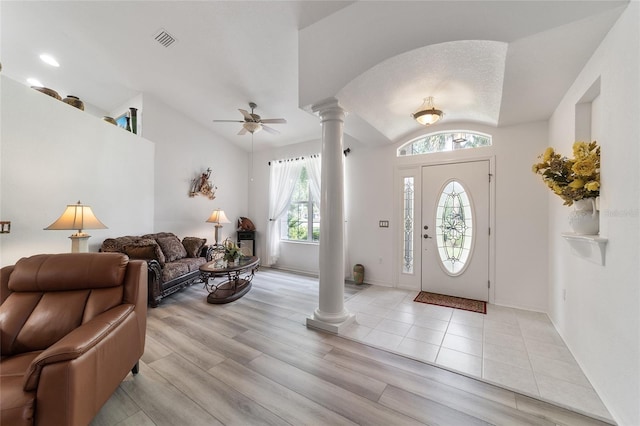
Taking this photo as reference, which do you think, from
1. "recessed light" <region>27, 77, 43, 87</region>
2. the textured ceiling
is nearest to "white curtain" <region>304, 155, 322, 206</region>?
the textured ceiling

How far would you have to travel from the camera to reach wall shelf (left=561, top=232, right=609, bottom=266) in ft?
5.62

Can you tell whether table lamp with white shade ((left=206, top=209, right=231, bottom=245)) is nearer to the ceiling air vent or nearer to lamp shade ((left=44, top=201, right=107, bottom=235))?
lamp shade ((left=44, top=201, right=107, bottom=235))

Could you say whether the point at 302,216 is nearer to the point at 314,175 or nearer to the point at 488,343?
the point at 314,175

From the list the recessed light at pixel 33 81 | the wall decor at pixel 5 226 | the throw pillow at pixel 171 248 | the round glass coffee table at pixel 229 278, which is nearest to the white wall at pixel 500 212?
the round glass coffee table at pixel 229 278

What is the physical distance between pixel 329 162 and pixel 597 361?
2.83 metres

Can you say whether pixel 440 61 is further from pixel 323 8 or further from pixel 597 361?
pixel 597 361

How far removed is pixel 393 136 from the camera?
3.99 m

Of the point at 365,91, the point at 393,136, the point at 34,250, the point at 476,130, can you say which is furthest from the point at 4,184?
the point at 476,130

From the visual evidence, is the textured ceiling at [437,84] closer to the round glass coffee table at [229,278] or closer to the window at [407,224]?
the window at [407,224]

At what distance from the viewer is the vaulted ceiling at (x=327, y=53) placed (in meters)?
1.78

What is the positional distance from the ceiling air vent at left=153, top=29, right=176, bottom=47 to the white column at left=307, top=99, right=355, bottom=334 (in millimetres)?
2165

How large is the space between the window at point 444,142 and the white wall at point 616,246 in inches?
60.3

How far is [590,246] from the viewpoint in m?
1.87

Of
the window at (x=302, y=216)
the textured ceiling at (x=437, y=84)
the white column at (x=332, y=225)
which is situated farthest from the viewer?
the window at (x=302, y=216)
